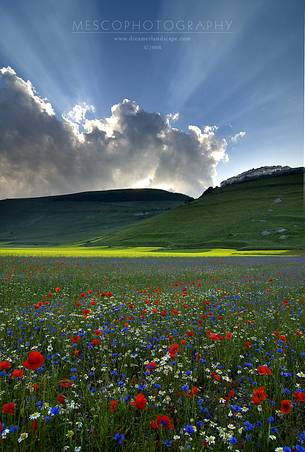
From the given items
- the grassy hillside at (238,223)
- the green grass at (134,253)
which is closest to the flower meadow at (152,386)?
the green grass at (134,253)

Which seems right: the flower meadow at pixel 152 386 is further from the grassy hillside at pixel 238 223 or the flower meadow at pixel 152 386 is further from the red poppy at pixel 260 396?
the grassy hillside at pixel 238 223

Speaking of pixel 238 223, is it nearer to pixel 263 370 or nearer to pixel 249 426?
pixel 263 370

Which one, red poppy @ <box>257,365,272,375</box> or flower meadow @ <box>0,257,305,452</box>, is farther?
red poppy @ <box>257,365,272,375</box>

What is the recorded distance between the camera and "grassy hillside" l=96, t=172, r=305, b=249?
8888 centimetres

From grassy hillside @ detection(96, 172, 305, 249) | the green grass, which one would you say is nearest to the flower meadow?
the green grass

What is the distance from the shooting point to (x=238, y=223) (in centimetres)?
11450

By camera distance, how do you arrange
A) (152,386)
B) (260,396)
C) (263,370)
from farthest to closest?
1. (152,386)
2. (263,370)
3. (260,396)

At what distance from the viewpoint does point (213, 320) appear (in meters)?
7.34

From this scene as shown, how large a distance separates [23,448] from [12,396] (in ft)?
4.39

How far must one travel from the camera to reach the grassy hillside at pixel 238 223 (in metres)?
88.9

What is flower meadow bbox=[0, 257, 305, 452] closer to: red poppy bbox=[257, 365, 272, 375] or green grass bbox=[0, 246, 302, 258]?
red poppy bbox=[257, 365, 272, 375]

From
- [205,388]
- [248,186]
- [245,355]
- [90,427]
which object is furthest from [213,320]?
[248,186]

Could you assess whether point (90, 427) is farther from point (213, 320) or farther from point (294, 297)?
point (294, 297)

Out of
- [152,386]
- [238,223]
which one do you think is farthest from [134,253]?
[238,223]
